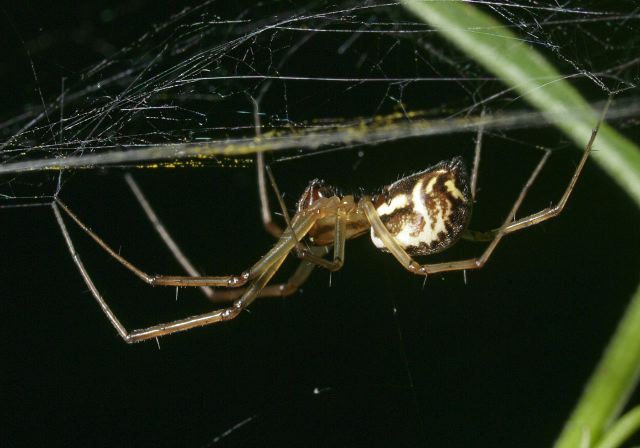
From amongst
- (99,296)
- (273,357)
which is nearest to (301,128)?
(99,296)

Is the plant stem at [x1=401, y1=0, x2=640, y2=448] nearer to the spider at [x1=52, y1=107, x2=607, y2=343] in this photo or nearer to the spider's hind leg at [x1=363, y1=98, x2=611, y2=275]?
the spider at [x1=52, y1=107, x2=607, y2=343]

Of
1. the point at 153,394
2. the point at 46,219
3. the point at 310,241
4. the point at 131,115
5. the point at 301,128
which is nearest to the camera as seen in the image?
the point at 131,115

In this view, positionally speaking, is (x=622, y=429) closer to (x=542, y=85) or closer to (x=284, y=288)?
(x=542, y=85)

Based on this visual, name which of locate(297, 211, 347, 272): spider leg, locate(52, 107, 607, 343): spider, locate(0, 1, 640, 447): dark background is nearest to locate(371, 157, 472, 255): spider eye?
locate(52, 107, 607, 343): spider

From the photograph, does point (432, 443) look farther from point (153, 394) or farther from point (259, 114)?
point (259, 114)

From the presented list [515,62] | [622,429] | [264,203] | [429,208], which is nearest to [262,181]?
[264,203]

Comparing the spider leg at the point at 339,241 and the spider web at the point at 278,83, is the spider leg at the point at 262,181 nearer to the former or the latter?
the spider web at the point at 278,83

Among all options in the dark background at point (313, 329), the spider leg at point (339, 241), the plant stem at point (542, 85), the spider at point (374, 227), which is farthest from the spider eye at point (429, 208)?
the dark background at point (313, 329)
